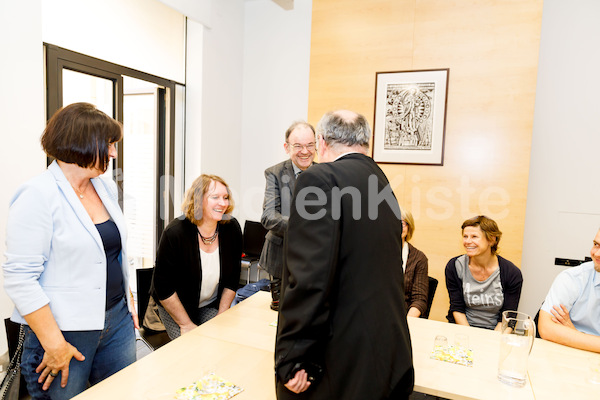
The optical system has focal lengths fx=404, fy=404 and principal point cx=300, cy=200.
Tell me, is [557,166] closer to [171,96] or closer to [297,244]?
[297,244]

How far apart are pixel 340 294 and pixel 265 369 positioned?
1.81 ft

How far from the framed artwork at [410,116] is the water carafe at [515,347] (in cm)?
223

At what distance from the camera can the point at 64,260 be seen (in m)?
1.45

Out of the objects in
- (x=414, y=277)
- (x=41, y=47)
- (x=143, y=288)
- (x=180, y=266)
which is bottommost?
(x=143, y=288)

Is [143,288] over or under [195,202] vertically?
under

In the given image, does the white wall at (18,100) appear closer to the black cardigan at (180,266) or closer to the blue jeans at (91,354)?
the black cardigan at (180,266)

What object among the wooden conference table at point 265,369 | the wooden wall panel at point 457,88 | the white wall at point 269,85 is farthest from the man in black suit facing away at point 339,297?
the white wall at point 269,85

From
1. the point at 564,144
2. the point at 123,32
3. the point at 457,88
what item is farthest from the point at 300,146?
the point at 564,144

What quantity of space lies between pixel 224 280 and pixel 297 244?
4.14 feet

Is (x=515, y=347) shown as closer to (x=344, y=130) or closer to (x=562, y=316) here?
(x=562, y=316)

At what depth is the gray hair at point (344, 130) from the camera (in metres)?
1.42

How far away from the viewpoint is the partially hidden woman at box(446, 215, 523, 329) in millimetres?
2518

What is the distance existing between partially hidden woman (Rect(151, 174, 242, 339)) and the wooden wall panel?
1950 mm

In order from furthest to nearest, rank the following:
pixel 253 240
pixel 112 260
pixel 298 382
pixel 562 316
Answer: pixel 253 240 < pixel 562 316 < pixel 112 260 < pixel 298 382
